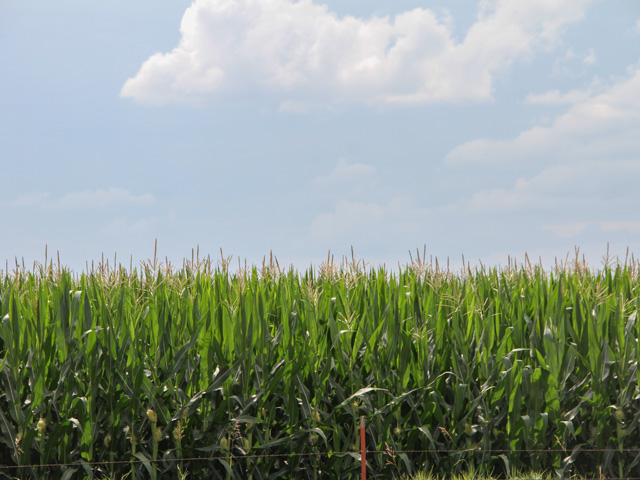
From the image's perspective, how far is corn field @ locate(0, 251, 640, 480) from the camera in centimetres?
559

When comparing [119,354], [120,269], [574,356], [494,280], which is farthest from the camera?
[494,280]

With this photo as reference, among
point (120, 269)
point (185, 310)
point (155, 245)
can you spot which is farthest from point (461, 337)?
point (120, 269)

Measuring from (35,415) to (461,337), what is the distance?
4.42 meters

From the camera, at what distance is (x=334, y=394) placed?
5.98 m

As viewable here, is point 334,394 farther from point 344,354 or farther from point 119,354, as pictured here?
point 119,354

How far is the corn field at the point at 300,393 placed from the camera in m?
5.59

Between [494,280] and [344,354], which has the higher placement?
[494,280]

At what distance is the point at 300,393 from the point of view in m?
5.79

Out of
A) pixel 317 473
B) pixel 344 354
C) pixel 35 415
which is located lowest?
pixel 317 473

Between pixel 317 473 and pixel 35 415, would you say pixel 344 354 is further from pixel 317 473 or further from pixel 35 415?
pixel 35 415

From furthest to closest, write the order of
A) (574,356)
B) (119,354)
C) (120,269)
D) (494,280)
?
1. (494,280)
2. (120,269)
3. (574,356)
4. (119,354)

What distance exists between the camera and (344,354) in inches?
235

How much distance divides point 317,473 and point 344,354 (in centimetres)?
121

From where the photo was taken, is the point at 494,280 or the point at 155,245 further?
the point at 494,280
